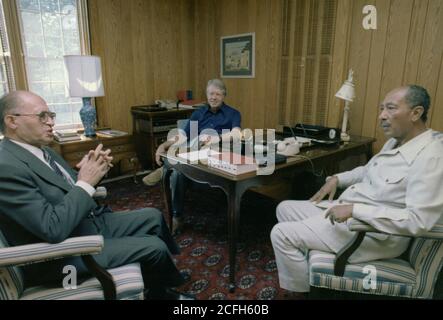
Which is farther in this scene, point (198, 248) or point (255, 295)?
point (198, 248)

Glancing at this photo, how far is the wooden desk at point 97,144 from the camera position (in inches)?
124

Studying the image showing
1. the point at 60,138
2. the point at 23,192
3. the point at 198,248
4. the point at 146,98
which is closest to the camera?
the point at 23,192

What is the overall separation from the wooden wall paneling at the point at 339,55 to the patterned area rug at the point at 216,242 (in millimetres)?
1148

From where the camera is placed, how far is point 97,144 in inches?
131

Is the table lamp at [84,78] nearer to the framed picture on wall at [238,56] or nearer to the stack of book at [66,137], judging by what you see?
the stack of book at [66,137]

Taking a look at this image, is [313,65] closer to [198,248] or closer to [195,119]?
[195,119]

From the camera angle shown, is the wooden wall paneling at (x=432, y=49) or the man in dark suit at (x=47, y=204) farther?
the wooden wall paneling at (x=432, y=49)

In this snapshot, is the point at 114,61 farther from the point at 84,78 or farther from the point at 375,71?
the point at 375,71

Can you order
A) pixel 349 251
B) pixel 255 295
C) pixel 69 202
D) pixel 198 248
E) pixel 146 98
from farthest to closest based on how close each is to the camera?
pixel 146 98, pixel 198 248, pixel 255 295, pixel 349 251, pixel 69 202

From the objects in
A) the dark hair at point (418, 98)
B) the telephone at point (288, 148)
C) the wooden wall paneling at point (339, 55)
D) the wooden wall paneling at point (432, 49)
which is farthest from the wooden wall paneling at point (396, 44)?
the dark hair at point (418, 98)
